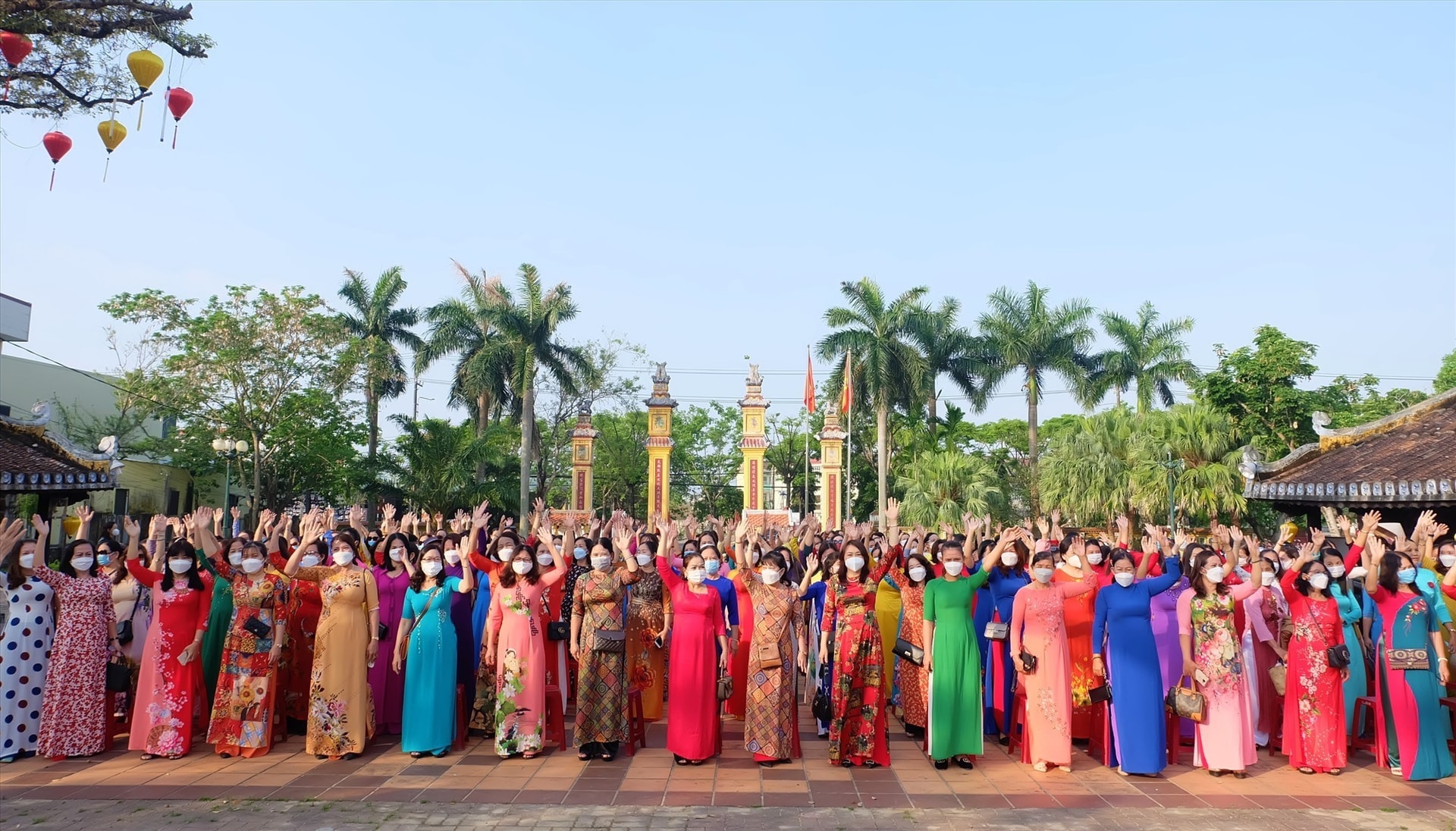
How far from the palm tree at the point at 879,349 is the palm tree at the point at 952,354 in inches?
68.9

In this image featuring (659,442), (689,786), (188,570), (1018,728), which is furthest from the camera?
(659,442)

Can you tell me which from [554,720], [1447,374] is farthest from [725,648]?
[1447,374]

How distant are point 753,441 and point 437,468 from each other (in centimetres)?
932

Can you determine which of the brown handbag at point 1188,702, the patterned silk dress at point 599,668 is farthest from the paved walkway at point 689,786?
the brown handbag at point 1188,702

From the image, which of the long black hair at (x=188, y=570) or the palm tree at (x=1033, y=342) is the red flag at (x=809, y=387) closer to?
the palm tree at (x=1033, y=342)

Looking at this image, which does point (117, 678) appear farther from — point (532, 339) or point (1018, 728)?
point (532, 339)

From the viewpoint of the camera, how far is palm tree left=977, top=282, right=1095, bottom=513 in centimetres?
3262

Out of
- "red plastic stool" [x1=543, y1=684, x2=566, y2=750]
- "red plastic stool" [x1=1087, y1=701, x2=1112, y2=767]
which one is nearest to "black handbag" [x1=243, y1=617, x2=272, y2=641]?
"red plastic stool" [x1=543, y1=684, x2=566, y2=750]

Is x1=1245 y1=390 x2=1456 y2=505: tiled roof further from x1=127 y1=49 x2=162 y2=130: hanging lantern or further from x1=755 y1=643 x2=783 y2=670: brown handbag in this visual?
x1=127 y1=49 x2=162 y2=130: hanging lantern

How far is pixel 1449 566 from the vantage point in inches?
287

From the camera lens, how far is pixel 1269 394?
2431 centimetres

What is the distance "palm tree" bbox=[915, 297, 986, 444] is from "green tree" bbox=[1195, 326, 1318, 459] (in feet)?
28.3

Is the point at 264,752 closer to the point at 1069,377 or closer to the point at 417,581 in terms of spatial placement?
the point at 417,581

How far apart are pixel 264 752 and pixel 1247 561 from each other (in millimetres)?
7304
